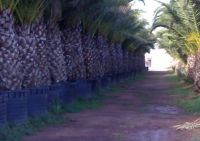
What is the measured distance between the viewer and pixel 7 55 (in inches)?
475

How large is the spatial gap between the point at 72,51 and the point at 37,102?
693 cm

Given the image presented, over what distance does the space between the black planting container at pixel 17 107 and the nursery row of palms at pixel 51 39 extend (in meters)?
0.57

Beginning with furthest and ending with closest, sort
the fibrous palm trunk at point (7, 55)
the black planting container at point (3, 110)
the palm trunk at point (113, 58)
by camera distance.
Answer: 1. the palm trunk at point (113, 58)
2. the fibrous palm trunk at point (7, 55)
3. the black planting container at point (3, 110)

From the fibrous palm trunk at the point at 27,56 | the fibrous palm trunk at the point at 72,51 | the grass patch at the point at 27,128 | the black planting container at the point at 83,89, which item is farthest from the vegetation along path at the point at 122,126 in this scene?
the fibrous palm trunk at the point at 72,51

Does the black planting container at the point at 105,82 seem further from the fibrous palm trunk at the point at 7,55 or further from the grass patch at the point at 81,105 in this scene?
the fibrous palm trunk at the point at 7,55

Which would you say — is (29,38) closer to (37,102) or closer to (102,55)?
(37,102)

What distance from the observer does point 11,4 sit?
12.3m

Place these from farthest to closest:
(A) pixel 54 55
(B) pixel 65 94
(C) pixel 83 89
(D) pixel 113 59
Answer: (D) pixel 113 59
(C) pixel 83 89
(A) pixel 54 55
(B) pixel 65 94

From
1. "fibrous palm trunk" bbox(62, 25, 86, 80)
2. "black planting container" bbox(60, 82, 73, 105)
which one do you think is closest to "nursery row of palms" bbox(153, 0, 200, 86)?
"fibrous palm trunk" bbox(62, 25, 86, 80)

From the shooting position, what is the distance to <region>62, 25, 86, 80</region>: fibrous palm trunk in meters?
19.5

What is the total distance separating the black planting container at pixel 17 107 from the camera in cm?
1120

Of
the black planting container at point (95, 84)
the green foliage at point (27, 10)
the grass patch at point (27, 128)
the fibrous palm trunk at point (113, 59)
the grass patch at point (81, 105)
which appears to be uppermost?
the green foliage at point (27, 10)

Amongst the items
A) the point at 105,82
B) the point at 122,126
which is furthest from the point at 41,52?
the point at 105,82

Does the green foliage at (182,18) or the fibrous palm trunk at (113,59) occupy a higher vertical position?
the green foliage at (182,18)
